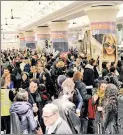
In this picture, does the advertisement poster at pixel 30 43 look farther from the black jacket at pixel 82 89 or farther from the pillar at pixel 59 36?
the black jacket at pixel 82 89

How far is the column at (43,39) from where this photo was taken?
31456 millimetres

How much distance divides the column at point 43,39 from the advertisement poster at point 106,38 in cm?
1285

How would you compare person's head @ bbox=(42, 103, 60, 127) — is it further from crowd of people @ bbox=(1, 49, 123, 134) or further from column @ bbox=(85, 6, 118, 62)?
column @ bbox=(85, 6, 118, 62)

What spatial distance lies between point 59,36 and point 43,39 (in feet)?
23.8

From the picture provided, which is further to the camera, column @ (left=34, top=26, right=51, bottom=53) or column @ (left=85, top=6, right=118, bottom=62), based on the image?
column @ (left=34, top=26, right=51, bottom=53)

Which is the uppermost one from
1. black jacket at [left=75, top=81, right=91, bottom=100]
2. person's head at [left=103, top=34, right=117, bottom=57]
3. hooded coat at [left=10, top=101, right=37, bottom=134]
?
person's head at [left=103, top=34, right=117, bottom=57]

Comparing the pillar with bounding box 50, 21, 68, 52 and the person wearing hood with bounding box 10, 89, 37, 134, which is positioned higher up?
the pillar with bounding box 50, 21, 68, 52

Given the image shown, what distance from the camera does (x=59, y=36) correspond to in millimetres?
27109

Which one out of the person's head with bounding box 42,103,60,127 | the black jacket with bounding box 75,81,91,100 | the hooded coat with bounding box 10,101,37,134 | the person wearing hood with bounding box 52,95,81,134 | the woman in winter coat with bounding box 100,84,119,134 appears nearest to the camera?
the person's head with bounding box 42,103,60,127

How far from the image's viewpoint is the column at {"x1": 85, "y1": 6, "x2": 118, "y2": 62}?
55.0ft

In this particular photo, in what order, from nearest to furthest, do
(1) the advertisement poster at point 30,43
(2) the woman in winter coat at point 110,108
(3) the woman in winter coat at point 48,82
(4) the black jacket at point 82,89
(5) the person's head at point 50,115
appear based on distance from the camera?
1. (5) the person's head at point 50,115
2. (2) the woman in winter coat at point 110,108
3. (4) the black jacket at point 82,89
4. (3) the woman in winter coat at point 48,82
5. (1) the advertisement poster at point 30,43

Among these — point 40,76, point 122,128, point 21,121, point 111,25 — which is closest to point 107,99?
point 122,128

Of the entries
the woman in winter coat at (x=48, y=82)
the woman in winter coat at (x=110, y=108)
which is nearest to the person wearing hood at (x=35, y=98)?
the woman in winter coat at (x=110, y=108)

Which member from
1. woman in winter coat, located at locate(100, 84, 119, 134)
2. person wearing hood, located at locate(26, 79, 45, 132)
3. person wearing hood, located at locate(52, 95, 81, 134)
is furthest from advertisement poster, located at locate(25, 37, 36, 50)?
person wearing hood, located at locate(52, 95, 81, 134)
